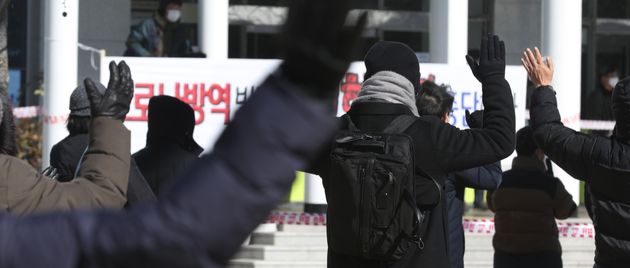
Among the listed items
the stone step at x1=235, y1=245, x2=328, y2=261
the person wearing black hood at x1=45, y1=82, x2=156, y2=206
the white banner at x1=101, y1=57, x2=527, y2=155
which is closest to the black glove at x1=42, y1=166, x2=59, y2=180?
the person wearing black hood at x1=45, y1=82, x2=156, y2=206

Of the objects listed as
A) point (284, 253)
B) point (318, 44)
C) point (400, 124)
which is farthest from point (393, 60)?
point (284, 253)

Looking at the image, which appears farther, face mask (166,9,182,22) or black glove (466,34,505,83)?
face mask (166,9,182,22)

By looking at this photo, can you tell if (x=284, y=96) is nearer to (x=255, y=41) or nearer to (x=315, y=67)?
(x=315, y=67)

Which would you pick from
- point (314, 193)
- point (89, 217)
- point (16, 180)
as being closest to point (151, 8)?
point (314, 193)

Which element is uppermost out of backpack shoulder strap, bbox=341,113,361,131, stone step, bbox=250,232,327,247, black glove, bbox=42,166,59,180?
backpack shoulder strap, bbox=341,113,361,131

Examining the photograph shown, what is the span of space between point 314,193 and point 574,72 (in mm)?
3204

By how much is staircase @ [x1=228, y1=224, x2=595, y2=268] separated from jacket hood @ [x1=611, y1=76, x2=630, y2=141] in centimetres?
596

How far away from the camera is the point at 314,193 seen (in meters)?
11.4

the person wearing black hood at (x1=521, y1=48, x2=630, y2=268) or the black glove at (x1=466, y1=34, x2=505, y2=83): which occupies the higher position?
the black glove at (x1=466, y1=34, x2=505, y2=83)

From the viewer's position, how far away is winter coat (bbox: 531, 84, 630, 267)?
4852mm

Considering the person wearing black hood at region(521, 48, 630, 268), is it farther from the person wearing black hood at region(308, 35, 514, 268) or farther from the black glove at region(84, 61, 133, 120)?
the black glove at region(84, 61, 133, 120)

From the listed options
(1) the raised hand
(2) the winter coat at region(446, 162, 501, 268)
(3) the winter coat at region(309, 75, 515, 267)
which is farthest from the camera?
(2) the winter coat at region(446, 162, 501, 268)

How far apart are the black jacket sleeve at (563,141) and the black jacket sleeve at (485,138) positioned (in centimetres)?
37

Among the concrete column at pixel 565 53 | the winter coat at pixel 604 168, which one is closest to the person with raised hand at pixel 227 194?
the winter coat at pixel 604 168
